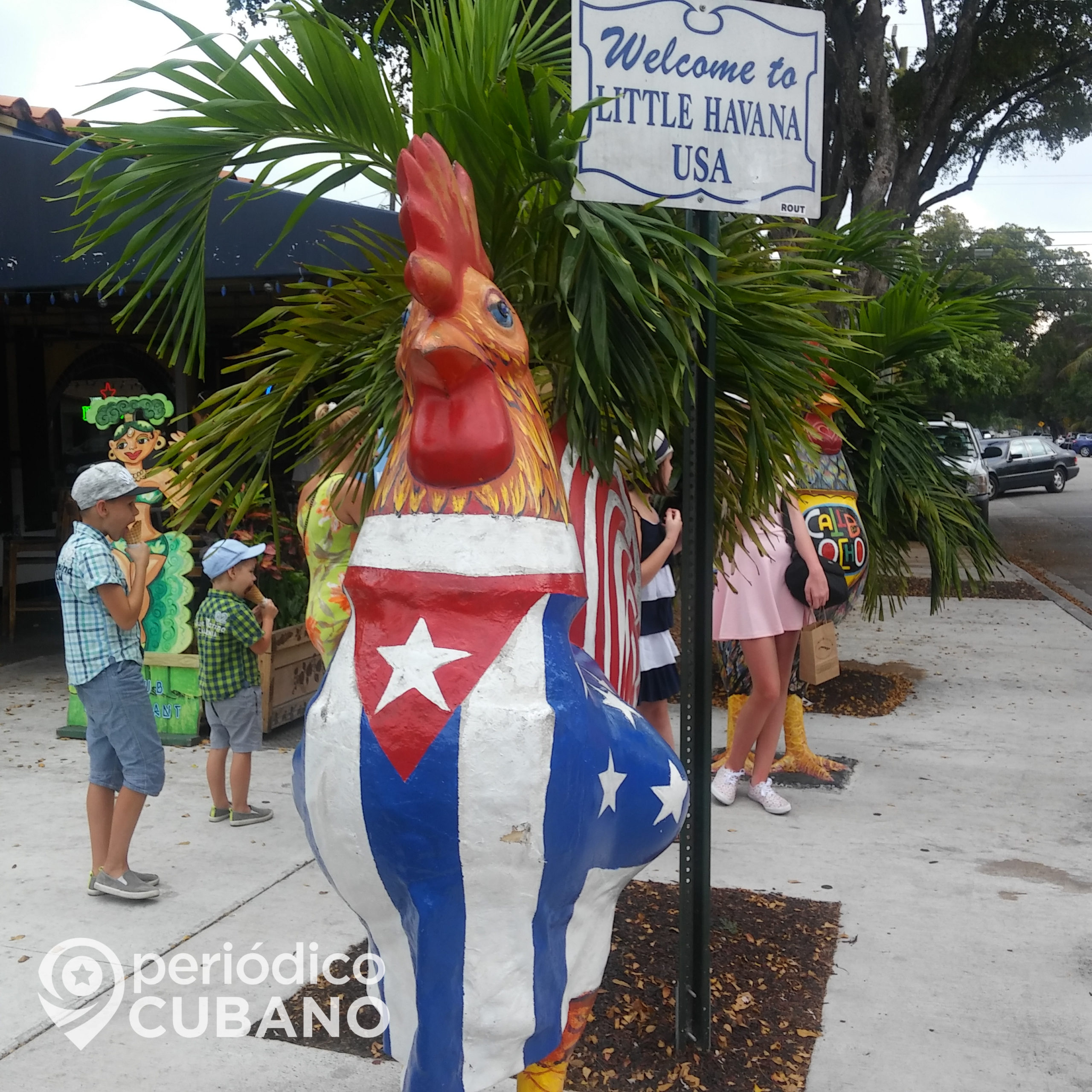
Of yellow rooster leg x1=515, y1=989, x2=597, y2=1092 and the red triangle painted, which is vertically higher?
the red triangle painted

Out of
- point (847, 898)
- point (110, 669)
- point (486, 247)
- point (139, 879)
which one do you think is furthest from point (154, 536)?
point (486, 247)

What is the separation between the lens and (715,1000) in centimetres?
334

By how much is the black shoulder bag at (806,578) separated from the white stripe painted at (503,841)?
3359 millimetres

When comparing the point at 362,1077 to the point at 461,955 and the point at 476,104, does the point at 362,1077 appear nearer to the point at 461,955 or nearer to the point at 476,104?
the point at 461,955

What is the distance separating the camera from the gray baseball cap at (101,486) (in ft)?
13.0

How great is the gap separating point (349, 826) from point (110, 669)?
8.97ft

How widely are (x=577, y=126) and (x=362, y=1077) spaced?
2.51 metres

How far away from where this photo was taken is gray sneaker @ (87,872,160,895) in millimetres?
4207

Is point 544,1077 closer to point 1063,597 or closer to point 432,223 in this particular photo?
point 432,223

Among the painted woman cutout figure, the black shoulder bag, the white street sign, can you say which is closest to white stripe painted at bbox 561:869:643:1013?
the white street sign

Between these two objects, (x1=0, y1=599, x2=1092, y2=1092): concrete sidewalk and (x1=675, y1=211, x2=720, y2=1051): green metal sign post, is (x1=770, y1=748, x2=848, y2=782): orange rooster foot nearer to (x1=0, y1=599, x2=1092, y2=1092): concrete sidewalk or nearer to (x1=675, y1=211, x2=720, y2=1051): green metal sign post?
(x1=0, y1=599, x2=1092, y2=1092): concrete sidewalk

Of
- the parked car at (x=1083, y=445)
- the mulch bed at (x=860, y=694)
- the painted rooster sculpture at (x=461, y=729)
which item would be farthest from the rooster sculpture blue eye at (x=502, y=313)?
the parked car at (x=1083, y=445)

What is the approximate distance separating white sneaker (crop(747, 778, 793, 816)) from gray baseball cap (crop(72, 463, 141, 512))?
3.14m

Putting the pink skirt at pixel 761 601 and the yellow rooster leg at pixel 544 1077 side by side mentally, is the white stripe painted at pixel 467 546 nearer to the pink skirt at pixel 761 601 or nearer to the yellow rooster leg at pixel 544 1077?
the yellow rooster leg at pixel 544 1077
